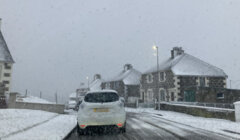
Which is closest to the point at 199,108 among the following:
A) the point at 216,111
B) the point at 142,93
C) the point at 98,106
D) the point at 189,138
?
the point at 216,111

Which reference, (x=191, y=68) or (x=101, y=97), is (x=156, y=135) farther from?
(x=191, y=68)

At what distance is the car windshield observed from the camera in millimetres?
7500

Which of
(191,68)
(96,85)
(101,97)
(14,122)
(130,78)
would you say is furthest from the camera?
(96,85)

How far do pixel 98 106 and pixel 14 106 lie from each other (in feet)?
37.4

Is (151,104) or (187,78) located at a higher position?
(187,78)

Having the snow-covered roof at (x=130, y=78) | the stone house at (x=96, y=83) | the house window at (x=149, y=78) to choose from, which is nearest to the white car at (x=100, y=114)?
the house window at (x=149, y=78)

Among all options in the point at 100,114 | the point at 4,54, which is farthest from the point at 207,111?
the point at 4,54

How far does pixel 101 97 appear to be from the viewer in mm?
7637

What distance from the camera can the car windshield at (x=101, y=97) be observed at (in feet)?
24.6

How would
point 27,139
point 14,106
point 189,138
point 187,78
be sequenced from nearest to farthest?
point 27,139, point 189,138, point 14,106, point 187,78

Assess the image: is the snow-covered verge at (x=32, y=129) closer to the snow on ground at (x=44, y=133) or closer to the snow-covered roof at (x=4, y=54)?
the snow on ground at (x=44, y=133)

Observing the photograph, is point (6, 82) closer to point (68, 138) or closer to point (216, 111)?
point (68, 138)

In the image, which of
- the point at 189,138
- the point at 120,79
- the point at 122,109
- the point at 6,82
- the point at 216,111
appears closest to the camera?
the point at 189,138

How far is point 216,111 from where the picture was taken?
44.0ft
